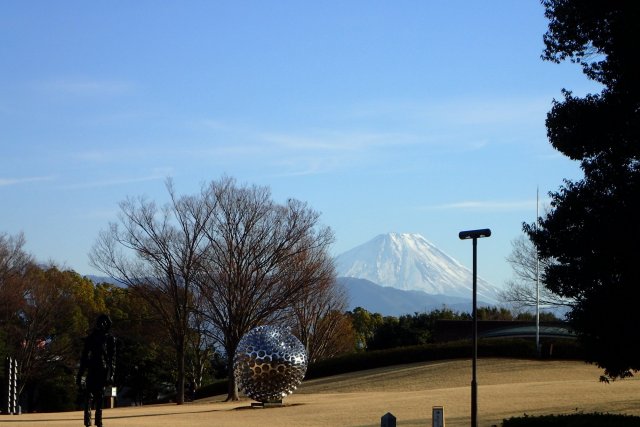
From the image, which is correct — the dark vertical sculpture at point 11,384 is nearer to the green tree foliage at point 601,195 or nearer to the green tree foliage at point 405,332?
the green tree foliage at point 601,195

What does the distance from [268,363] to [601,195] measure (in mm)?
14386

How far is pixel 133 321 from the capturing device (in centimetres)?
5966

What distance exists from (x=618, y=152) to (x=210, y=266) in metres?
24.3

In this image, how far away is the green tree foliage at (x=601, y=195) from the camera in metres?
18.5

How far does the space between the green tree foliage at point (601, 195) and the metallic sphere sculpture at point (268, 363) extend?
12559 millimetres

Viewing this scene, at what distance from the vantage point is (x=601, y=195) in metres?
19.4

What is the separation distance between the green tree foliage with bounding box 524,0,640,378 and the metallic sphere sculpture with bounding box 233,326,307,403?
12559mm

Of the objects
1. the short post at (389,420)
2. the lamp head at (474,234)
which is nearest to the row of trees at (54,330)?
the lamp head at (474,234)

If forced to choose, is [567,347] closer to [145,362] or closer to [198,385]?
[198,385]

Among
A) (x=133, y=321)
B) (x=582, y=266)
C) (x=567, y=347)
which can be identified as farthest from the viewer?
(x=133, y=321)

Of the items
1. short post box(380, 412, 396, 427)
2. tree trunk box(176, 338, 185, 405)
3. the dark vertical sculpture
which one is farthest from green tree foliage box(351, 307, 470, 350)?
short post box(380, 412, 396, 427)

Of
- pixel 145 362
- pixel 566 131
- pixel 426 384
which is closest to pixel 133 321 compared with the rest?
pixel 145 362

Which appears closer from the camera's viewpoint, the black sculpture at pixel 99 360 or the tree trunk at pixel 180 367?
the black sculpture at pixel 99 360

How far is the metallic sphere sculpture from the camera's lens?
30.8 metres
